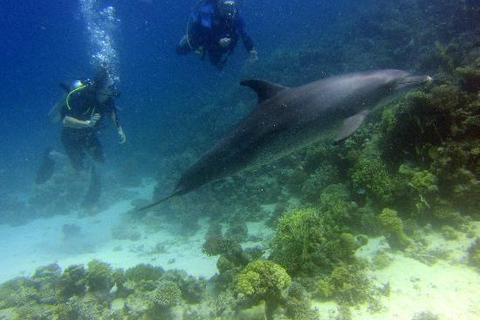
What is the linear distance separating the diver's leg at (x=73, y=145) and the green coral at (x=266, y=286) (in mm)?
10223

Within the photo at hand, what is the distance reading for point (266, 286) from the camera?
427cm

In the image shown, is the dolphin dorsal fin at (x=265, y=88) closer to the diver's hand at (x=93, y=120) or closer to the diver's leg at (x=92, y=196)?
the diver's hand at (x=93, y=120)

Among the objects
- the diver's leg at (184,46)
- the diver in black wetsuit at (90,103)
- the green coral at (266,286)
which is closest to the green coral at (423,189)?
the green coral at (266,286)

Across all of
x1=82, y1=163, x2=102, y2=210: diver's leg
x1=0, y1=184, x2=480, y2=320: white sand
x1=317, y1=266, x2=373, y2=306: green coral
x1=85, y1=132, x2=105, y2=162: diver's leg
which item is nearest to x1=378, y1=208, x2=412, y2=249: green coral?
x1=0, y1=184, x2=480, y2=320: white sand

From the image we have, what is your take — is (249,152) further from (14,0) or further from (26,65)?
(26,65)

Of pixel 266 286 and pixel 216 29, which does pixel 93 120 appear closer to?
pixel 216 29

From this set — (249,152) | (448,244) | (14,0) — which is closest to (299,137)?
(249,152)

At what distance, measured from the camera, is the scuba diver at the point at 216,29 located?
398 inches

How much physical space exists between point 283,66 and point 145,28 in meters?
139

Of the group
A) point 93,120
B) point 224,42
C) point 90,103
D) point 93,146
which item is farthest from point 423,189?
point 93,146

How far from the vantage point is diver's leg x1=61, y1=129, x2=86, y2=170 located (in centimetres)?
1148

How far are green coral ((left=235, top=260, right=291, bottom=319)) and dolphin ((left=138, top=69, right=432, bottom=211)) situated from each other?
1697 mm

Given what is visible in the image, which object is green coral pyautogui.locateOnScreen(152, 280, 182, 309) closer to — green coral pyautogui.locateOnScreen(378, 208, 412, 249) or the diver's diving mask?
green coral pyautogui.locateOnScreen(378, 208, 412, 249)

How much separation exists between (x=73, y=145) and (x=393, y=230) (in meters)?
11.8
